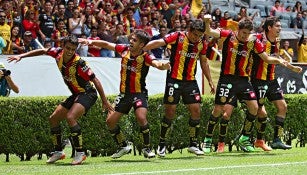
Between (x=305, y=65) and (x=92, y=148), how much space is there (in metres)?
8.35

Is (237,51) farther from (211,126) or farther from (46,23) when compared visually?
(46,23)

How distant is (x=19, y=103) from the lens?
15742mm

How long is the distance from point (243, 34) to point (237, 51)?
1.10ft

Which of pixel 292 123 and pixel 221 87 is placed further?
pixel 292 123

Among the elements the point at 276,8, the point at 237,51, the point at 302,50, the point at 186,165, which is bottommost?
the point at 186,165

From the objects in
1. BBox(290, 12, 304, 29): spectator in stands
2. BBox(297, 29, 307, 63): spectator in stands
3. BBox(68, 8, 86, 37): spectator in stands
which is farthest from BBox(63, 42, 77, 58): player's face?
BBox(290, 12, 304, 29): spectator in stands

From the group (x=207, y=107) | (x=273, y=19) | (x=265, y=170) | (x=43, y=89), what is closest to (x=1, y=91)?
(x=43, y=89)

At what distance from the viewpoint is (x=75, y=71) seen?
13922 mm

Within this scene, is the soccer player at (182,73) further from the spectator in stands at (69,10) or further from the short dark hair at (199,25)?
the spectator in stands at (69,10)

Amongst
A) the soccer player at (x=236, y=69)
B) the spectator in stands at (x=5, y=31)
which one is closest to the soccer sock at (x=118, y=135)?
the soccer player at (x=236, y=69)

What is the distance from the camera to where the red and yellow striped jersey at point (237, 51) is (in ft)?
51.6

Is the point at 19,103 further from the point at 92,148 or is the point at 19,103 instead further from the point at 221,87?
the point at 221,87

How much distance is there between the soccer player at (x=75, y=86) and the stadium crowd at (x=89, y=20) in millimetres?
6426

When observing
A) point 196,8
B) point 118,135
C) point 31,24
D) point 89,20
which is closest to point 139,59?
point 118,135
